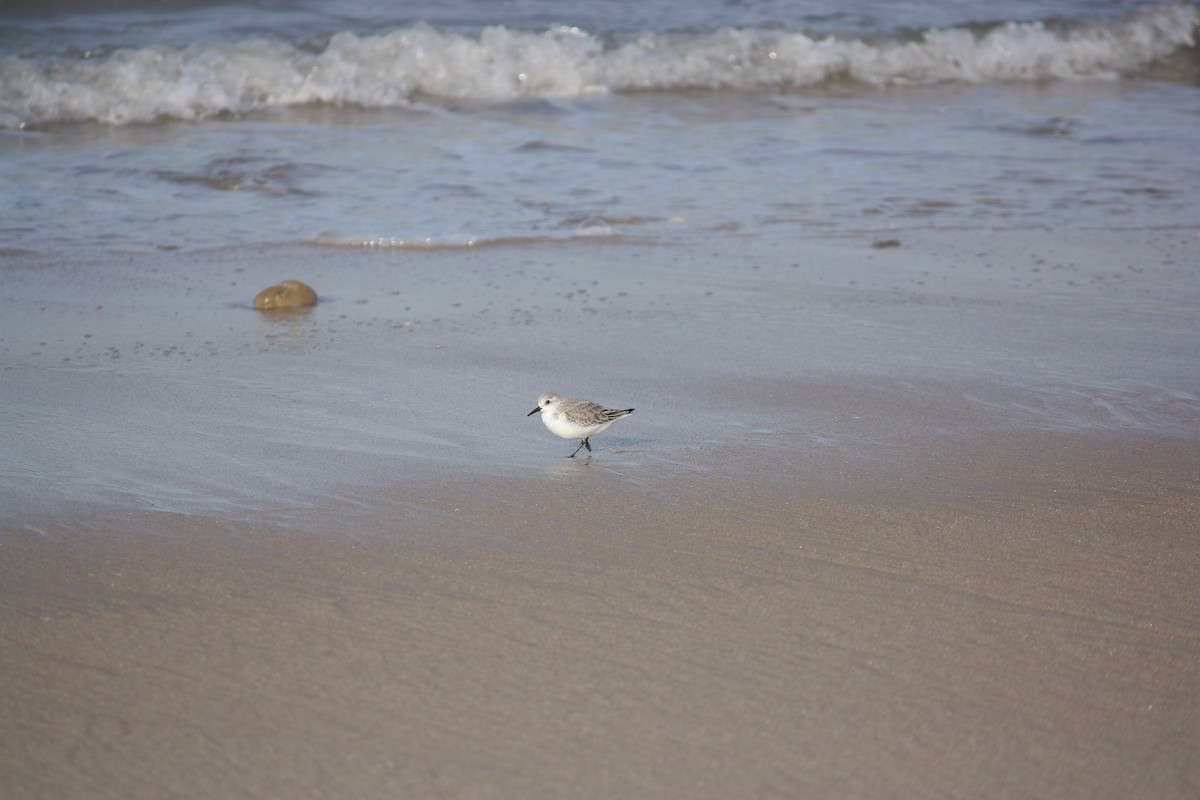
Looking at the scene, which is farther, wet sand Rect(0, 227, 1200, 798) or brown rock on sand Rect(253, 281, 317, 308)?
brown rock on sand Rect(253, 281, 317, 308)

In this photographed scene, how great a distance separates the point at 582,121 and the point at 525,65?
6.68 ft

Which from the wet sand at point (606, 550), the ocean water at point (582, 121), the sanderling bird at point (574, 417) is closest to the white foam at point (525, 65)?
the ocean water at point (582, 121)

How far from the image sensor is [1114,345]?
233 inches

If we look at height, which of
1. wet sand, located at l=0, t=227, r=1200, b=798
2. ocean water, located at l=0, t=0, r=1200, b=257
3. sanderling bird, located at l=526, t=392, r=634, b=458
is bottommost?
wet sand, located at l=0, t=227, r=1200, b=798

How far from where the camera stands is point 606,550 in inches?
150

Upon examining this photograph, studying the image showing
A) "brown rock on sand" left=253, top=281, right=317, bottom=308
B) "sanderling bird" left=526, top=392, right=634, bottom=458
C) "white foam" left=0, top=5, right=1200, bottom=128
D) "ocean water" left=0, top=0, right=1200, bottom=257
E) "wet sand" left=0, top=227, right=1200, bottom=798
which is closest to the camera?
"wet sand" left=0, top=227, right=1200, bottom=798

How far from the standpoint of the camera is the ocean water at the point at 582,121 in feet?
27.7

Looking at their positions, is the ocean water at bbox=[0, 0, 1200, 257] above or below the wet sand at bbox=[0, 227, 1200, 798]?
above

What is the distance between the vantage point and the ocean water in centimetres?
845

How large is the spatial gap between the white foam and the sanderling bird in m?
8.39

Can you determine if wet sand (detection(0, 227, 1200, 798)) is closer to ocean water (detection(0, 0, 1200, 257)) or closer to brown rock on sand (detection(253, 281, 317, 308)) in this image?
brown rock on sand (detection(253, 281, 317, 308))

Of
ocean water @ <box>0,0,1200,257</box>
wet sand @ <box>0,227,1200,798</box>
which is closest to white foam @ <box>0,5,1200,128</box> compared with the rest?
ocean water @ <box>0,0,1200,257</box>

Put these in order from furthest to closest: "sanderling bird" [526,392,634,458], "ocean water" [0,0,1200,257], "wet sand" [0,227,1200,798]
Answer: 1. "ocean water" [0,0,1200,257]
2. "sanderling bird" [526,392,634,458]
3. "wet sand" [0,227,1200,798]

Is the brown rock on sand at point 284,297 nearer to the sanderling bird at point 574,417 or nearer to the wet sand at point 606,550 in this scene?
the wet sand at point 606,550
